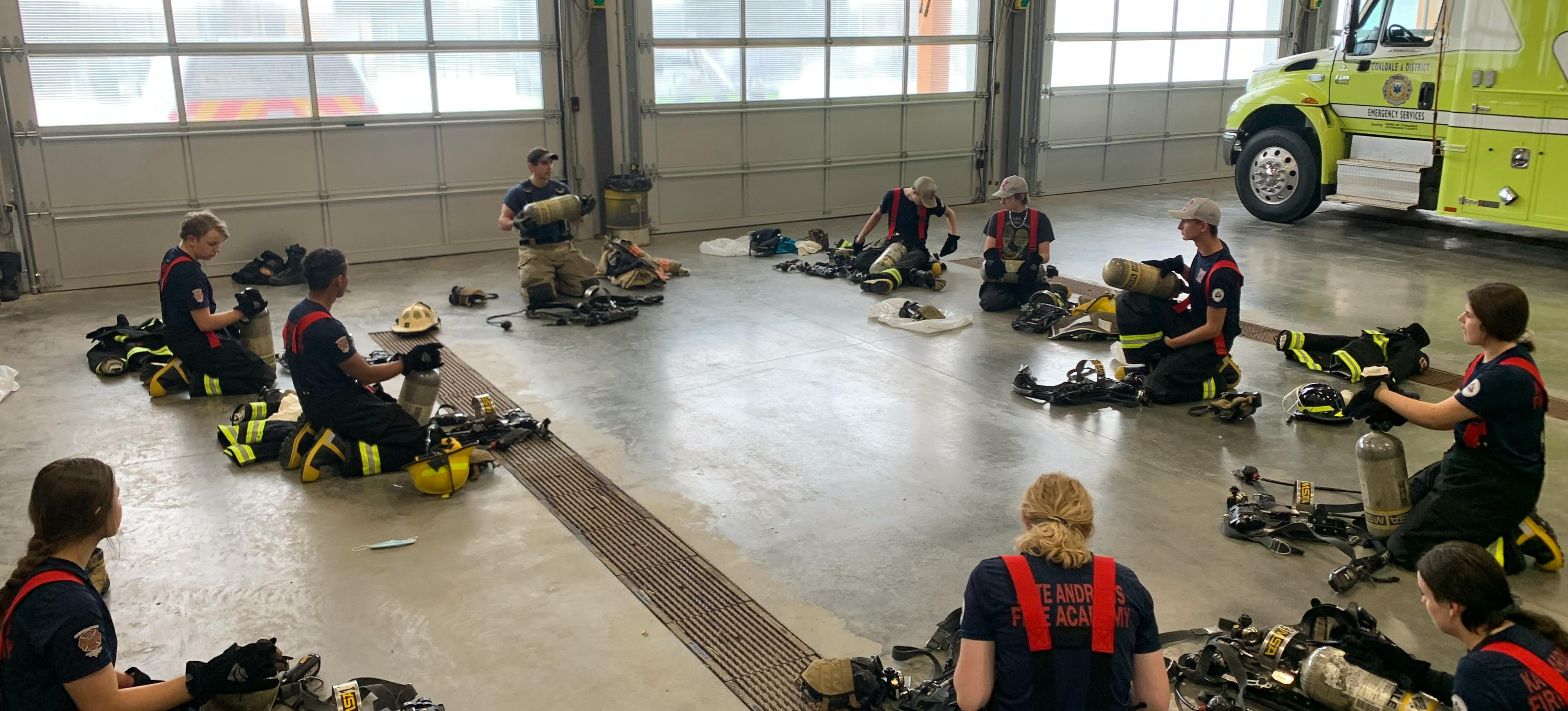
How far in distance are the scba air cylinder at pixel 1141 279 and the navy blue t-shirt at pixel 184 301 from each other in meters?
6.40

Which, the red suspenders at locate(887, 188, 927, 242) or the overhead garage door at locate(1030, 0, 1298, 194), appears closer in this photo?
the red suspenders at locate(887, 188, 927, 242)

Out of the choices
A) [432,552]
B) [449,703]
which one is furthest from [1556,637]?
[432,552]

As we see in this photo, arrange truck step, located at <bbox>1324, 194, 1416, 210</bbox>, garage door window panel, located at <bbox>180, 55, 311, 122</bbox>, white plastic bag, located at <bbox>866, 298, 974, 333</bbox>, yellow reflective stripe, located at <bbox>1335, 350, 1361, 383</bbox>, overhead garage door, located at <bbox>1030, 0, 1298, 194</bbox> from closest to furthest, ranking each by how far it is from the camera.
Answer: yellow reflective stripe, located at <bbox>1335, 350, 1361, 383</bbox>, white plastic bag, located at <bbox>866, 298, 974, 333</bbox>, garage door window panel, located at <bbox>180, 55, 311, 122</bbox>, truck step, located at <bbox>1324, 194, 1416, 210</bbox>, overhead garage door, located at <bbox>1030, 0, 1298, 194</bbox>

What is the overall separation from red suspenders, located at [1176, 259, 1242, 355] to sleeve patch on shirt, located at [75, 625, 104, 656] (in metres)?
6.71

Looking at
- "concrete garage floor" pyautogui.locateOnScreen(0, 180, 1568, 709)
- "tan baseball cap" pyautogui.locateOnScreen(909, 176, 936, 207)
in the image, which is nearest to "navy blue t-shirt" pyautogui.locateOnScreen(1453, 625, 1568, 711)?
"concrete garage floor" pyautogui.locateOnScreen(0, 180, 1568, 709)

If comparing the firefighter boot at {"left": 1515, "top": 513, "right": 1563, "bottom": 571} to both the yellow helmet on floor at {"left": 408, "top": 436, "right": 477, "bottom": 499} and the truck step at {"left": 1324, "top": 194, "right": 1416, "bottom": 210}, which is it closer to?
the yellow helmet on floor at {"left": 408, "top": 436, "right": 477, "bottom": 499}

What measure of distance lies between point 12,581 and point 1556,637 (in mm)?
4469

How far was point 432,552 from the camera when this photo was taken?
5801mm

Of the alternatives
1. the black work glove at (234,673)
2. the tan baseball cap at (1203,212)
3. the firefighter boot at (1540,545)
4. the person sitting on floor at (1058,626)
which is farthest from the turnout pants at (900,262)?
the person sitting on floor at (1058,626)

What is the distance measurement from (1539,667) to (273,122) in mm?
12702

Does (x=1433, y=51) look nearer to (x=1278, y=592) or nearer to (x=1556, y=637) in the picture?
(x=1278, y=592)

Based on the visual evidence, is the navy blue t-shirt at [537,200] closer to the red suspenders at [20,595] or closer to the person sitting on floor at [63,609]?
the person sitting on floor at [63,609]

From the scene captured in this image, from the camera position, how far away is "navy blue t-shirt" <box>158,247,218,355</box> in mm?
7832


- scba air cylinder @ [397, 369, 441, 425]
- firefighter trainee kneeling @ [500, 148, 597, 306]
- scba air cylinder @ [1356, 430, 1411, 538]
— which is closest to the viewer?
scba air cylinder @ [1356, 430, 1411, 538]
